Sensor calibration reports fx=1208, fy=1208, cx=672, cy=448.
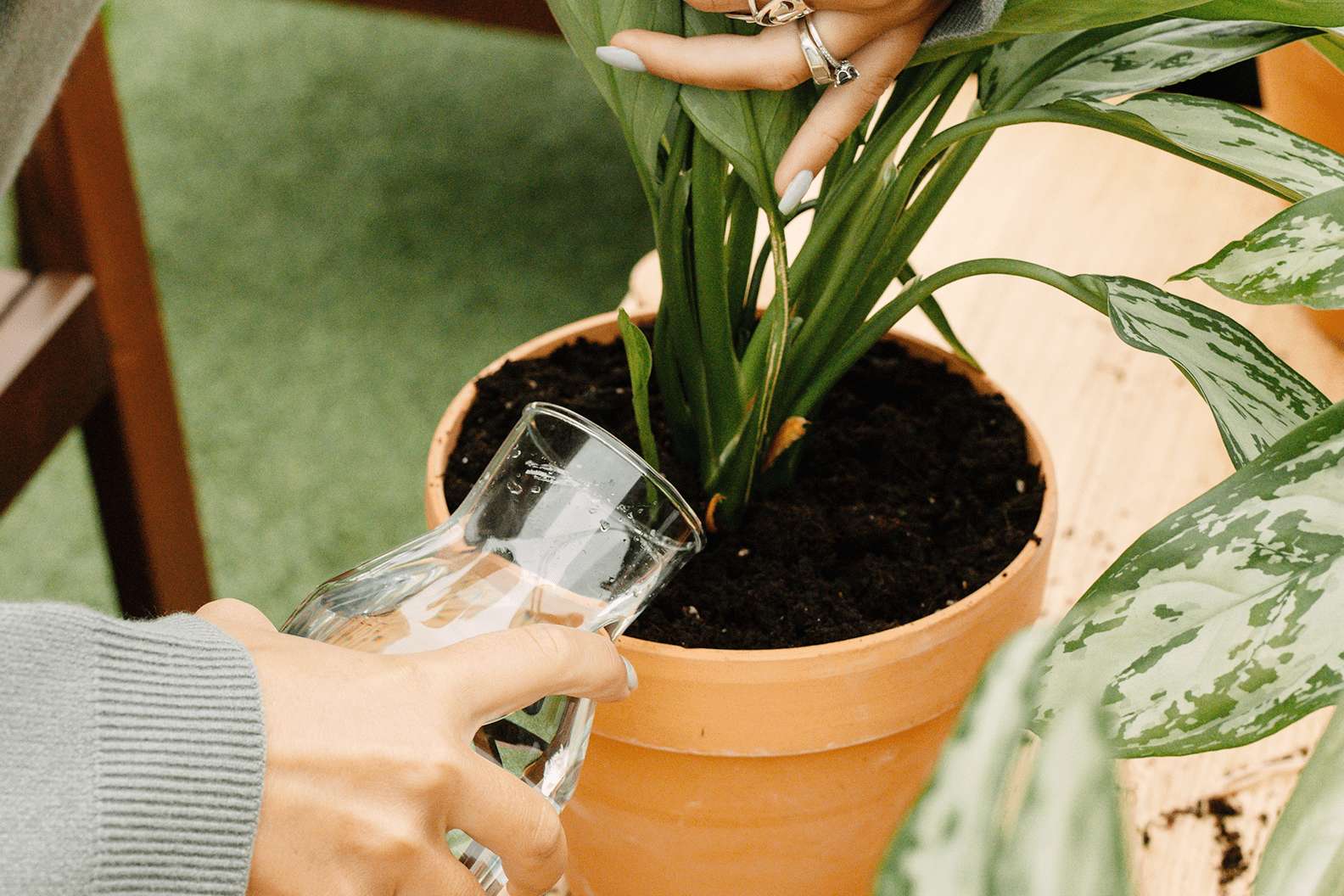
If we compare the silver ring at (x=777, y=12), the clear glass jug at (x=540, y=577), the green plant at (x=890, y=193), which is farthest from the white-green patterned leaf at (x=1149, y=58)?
the clear glass jug at (x=540, y=577)

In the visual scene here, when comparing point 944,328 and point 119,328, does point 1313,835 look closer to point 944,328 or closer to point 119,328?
point 944,328

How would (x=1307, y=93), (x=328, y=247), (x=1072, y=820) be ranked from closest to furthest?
(x=1072, y=820) → (x=1307, y=93) → (x=328, y=247)

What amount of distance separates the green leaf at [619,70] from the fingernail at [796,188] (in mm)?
52

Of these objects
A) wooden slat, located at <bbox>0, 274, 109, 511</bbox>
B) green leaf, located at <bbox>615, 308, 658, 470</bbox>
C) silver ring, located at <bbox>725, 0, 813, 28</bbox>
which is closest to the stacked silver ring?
silver ring, located at <bbox>725, 0, 813, 28</bbox>

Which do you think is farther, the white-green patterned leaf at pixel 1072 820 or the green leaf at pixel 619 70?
the green leaf at pixel 619 70

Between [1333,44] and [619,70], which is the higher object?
[1333,44]

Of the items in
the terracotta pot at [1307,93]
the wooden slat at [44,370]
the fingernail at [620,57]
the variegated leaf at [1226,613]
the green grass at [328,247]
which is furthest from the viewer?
the green grass at [328,247]

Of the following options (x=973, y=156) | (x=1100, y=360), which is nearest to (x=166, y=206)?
(x=1100, y=360)

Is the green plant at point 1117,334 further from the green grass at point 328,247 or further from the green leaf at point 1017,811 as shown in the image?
the green grass at point 328,247

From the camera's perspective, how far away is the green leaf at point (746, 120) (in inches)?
15.9

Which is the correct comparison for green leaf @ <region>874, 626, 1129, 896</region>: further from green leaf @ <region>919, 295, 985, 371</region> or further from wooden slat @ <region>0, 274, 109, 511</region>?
wooden slat @ <region>0, 274, 109, 511</region>

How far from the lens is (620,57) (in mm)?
401

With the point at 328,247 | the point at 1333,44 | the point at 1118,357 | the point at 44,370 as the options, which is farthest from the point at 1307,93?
the point at 328,247

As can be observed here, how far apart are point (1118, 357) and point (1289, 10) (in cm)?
48
